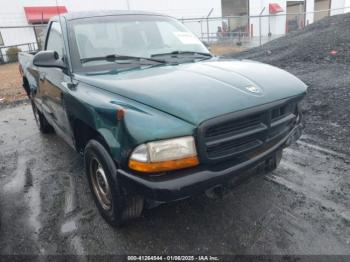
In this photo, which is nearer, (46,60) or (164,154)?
(164,154)

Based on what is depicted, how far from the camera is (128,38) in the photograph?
337 centimetres

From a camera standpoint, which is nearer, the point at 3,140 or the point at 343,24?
the point at 3,140

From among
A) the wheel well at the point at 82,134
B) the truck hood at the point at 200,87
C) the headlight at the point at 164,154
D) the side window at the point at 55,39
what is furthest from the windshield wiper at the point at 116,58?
the headlight at the point at 164,154

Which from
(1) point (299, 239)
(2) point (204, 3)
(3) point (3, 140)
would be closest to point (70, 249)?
(1) point (299, 239)

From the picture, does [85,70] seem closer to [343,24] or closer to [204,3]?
[343,24]

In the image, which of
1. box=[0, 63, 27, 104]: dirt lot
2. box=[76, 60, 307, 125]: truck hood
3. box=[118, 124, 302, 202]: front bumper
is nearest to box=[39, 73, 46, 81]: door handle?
box=[76, 60, 307, 125]: truck hood

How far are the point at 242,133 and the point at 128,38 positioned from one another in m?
1.81

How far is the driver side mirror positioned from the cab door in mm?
84

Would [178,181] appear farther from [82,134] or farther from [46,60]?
[46,60]

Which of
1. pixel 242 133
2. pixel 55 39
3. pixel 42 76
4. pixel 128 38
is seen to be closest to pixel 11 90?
pixel 42 76

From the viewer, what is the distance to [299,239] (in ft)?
8.21

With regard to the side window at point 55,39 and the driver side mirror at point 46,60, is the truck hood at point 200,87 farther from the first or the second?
the side window at point 55,39

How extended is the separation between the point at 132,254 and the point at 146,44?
2172 millimetres

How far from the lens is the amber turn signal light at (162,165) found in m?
2.05
